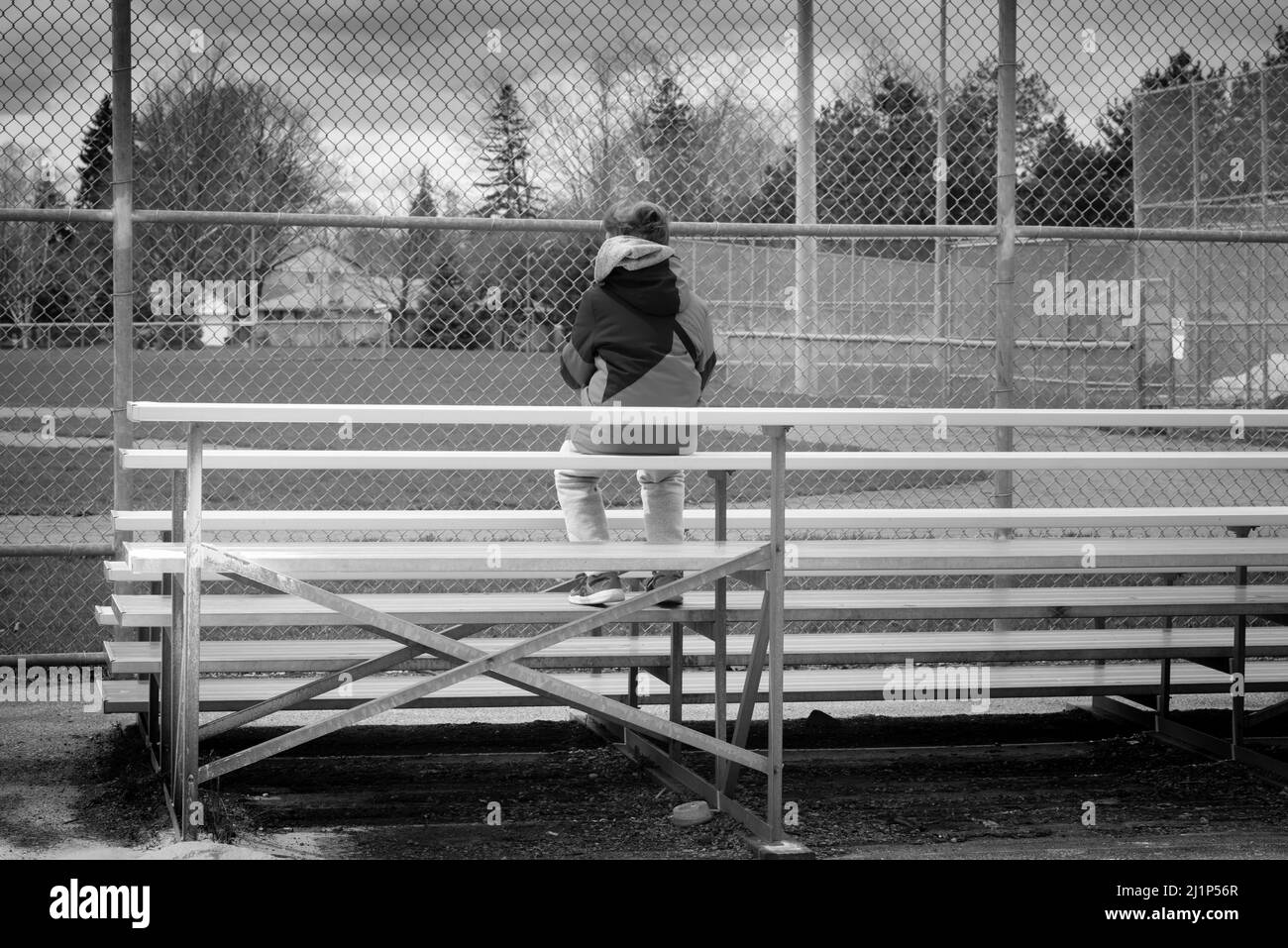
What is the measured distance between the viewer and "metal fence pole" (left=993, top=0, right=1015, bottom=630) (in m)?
6.67

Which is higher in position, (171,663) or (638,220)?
(638,220)

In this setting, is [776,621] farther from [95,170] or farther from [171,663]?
[95,170]

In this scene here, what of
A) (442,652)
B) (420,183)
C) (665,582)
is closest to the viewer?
(442,652)

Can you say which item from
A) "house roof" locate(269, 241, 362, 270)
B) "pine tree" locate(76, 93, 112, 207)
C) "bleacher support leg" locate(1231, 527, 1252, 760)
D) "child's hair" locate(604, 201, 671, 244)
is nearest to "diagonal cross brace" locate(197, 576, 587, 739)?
"child's hair" locate(604, 201, 671, 244)

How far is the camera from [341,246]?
36.0ft

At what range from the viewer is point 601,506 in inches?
204

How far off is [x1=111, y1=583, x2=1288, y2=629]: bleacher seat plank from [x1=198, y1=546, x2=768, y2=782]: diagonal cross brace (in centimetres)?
21

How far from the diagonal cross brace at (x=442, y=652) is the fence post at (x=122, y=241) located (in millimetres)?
1818

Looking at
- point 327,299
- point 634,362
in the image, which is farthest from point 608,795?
point 327,299

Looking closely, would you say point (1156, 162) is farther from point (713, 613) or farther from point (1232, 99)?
point (713, 613)

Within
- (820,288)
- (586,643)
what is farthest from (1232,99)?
(586,643)

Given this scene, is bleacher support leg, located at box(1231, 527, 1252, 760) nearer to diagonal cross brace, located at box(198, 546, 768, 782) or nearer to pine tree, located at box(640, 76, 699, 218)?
diagonal cross brace, located at box(198, 546, 768, 782)

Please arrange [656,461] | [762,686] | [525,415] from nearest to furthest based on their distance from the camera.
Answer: [525,415], [656,461], [762,686]

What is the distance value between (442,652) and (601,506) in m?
0.92
